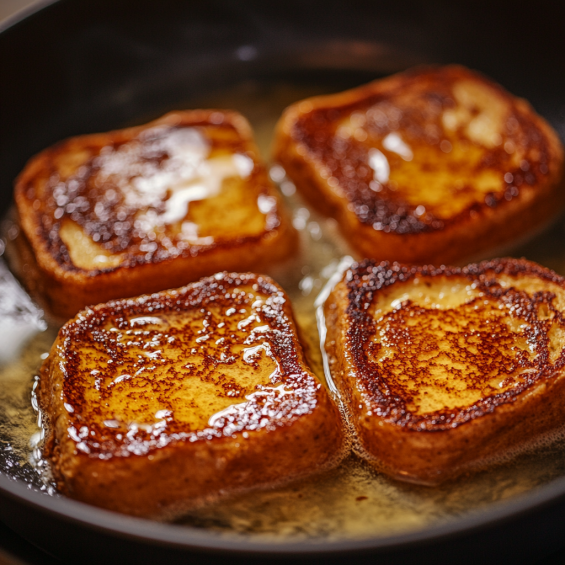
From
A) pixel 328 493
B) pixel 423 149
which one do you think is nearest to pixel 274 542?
pixel 328 493

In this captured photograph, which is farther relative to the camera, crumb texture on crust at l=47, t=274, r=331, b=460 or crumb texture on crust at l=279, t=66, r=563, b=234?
crumb texture on crust at l=279, t=66, r=563, b=234

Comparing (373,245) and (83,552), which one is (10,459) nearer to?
(83,552)

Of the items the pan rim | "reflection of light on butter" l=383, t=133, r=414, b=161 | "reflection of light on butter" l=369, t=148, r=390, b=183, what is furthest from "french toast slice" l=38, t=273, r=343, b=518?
"reflection of light on butter" l=383, t=133, r=414, b=161

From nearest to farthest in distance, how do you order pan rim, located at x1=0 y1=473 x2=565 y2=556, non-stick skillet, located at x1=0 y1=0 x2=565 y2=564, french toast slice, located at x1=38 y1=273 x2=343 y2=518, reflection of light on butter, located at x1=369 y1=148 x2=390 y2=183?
pan rim, located at x1=0 y1=473 x2=565 y2=556 → french toast slice, located at x1=38 y1=273 x2=343 y2=518 → reflection of light on butter, located at x1=369 y1=148 x2=390 y2=183 → non-stick skillet, located at x1=0 y1=0 x2=565 y2=564

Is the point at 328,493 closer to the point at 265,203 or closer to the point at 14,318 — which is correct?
the point at 265,203

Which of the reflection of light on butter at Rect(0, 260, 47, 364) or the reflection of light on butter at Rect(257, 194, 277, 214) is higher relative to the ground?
the reflection of light on butter at Rect(257, 194, 277, 214)

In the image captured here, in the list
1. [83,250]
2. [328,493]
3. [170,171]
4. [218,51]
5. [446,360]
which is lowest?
[328,493]

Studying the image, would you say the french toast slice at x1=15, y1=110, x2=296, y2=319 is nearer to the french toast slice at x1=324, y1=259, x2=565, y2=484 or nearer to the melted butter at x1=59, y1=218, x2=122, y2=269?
the melted butter at x1=59, y1=218, x2=122, y2=269
